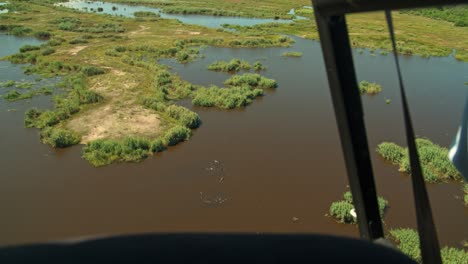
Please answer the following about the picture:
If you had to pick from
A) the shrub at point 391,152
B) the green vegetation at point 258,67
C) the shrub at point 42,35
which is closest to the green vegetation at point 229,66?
the green vegetation at point 258,67

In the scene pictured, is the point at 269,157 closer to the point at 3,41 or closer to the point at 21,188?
the point at 21,188

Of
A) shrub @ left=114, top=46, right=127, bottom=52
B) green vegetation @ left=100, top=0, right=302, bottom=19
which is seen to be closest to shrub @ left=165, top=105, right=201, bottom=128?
shrub @ left=114, top=46, right=127, bottom=52

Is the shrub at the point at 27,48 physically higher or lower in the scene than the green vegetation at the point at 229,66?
higher

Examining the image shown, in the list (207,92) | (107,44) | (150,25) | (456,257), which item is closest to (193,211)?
(456,257)

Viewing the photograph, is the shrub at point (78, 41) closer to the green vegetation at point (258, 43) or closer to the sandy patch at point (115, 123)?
the green vegetation at point (258, 43)

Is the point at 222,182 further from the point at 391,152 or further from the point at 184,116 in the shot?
the point at 391,152
